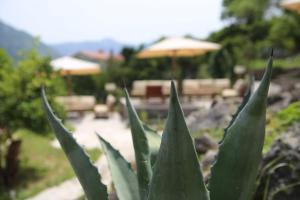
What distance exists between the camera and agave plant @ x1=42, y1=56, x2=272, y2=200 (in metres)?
1.07

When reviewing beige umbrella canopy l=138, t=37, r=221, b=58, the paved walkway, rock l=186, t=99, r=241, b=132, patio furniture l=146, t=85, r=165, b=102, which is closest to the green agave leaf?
the paved walkway

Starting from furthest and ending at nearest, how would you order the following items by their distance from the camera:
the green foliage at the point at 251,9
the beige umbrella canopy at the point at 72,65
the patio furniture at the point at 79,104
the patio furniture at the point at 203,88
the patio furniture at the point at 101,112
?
the green foliage at the point at 251,9
the patio furniture at the point at 203,88
the beige umbrella canopy at the point at 72,65
the patio furniture at the point at 79,104
the patio furniture at the point at 101,112

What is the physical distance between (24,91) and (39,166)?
1.42 m

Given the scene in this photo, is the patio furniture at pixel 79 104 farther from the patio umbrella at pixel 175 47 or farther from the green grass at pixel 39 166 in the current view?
the green grass at pixel 39 166

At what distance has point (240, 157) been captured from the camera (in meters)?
1.33

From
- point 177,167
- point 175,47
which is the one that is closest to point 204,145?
point 177,167

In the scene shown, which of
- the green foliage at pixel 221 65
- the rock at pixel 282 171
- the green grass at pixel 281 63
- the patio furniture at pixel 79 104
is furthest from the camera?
the green grass at pixel 281 63

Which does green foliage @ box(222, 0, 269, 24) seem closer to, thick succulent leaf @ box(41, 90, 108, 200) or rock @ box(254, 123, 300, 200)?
rock @ box(254, 123, 300, 200)

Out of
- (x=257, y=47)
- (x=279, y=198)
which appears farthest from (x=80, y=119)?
(x=257, y=47)

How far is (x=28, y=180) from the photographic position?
7.79m

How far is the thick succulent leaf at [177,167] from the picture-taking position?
3.41 feet

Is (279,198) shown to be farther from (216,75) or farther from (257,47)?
(257,47)

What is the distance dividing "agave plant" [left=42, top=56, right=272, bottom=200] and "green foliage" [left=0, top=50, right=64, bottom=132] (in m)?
6.32

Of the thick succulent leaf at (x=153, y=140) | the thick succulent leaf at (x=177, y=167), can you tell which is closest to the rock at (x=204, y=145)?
the thick succulent leaf at (x=153, y=140)
